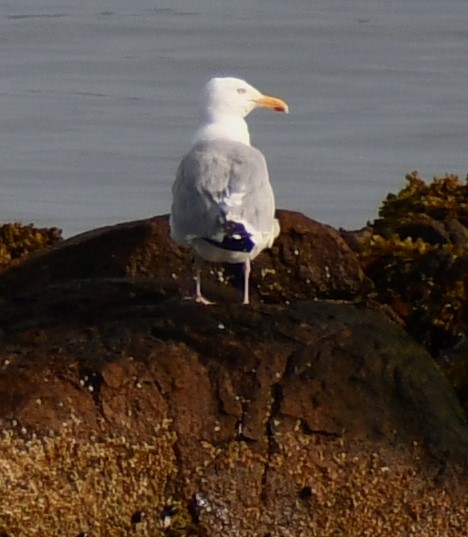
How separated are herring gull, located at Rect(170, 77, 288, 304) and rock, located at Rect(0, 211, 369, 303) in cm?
49

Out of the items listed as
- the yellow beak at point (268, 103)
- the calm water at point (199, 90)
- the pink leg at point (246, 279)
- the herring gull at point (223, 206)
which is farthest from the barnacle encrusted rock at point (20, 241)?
the calm water at point (199, 90)

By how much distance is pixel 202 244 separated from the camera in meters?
7.89

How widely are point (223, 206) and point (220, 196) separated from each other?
3.2 inches

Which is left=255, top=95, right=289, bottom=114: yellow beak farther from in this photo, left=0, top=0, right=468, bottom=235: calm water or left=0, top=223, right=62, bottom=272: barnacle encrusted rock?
left=0, top=0, right=468, bottom=235: calm water

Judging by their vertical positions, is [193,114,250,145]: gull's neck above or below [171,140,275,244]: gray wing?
below

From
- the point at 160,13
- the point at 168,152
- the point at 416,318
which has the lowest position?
the point at 160,13

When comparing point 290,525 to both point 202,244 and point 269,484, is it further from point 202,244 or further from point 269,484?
point 202,244

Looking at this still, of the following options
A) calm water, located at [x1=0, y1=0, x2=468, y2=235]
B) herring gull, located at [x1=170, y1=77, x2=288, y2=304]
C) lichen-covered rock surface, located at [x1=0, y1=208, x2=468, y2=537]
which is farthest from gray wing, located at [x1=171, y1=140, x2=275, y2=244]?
calm water, located at [x1=0, y1=0, x2=468, y2=235]

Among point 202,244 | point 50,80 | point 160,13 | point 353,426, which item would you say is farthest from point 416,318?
point 160,13

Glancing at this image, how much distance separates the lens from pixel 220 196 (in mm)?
7855

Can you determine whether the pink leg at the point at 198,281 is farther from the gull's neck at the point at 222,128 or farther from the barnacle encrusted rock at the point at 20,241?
the barnacle encrusted rock at the point at 20,241

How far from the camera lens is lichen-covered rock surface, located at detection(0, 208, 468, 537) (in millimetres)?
6734

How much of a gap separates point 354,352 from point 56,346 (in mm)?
1090

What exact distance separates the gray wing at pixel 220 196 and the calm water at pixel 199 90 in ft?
21.3
